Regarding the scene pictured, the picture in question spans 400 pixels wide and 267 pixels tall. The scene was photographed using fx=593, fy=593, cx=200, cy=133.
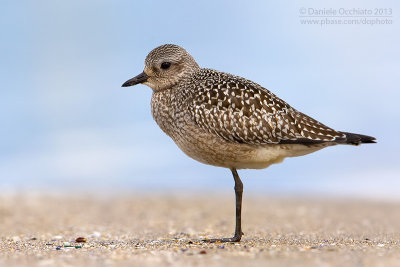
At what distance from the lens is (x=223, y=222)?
1400 centimetres

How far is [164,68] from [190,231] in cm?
369

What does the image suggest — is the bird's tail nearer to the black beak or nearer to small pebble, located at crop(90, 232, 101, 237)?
the black beak

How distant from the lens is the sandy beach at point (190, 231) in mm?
7637

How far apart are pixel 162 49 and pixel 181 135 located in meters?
1.81

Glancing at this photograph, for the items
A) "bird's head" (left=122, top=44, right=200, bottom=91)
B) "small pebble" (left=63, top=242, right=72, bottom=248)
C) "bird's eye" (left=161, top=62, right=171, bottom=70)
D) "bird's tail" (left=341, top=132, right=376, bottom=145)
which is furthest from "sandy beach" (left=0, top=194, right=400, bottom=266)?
"bird's eye" (left=161, top=62, right=171, bottom=70)

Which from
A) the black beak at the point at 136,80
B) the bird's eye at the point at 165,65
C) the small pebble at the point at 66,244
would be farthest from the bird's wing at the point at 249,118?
the small pebble at the point at 66,244

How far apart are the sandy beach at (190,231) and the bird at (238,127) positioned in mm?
1369

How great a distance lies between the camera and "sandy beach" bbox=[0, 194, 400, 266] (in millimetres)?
7637

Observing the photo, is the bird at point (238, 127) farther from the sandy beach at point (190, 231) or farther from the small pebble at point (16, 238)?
the small pebble at point (16, 238)

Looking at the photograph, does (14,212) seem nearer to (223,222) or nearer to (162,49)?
(223,222)

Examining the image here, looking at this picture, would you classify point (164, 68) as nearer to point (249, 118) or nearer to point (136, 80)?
point (136, 80)

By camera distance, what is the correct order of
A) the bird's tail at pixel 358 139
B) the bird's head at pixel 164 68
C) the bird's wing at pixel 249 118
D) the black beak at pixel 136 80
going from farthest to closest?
the black beak at pixel 136 80 → the bird's head at pixel 164 68 → the bird's tail at pixel 358 139 → the bird's wing at pixel 249 118

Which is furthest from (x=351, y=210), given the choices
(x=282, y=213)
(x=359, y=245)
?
(x=359, y=245)

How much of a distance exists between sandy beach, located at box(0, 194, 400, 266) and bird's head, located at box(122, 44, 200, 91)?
8.82 feet
